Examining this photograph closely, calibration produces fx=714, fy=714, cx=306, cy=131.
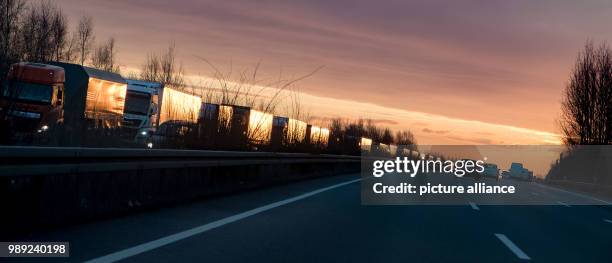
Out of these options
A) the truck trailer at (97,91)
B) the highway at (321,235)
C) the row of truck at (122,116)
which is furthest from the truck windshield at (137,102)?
the highway at (321,235)

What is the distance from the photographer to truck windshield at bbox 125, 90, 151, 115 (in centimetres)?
3419

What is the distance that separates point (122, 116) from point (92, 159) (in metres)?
23.6

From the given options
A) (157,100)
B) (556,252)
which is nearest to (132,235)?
(556,252)

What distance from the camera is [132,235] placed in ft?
29.2

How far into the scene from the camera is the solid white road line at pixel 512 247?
32.2ft

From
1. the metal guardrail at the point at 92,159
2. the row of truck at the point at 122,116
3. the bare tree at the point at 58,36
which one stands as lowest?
the metal guardrail at the point at 92,159

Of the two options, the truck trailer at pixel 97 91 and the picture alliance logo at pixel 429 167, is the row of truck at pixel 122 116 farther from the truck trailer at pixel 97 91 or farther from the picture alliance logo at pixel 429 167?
the picture alliance logo at pixel 429 167

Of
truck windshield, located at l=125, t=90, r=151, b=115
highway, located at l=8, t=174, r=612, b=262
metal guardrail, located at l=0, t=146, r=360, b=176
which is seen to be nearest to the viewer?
metal guardrail, located at l=0, t=146, r=360, b=176

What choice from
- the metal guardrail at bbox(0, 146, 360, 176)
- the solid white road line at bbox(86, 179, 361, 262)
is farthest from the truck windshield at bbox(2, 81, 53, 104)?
the solid white road line at bbox(86, 179, 361, 262)

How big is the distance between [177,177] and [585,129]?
60255mm

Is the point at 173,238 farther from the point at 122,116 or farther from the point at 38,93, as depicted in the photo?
the point at 122,116

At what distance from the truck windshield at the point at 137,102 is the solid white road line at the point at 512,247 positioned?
970 inches

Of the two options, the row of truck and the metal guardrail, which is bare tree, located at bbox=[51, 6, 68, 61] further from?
the metal guardrail

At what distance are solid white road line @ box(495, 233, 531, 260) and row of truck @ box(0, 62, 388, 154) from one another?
7.74m
